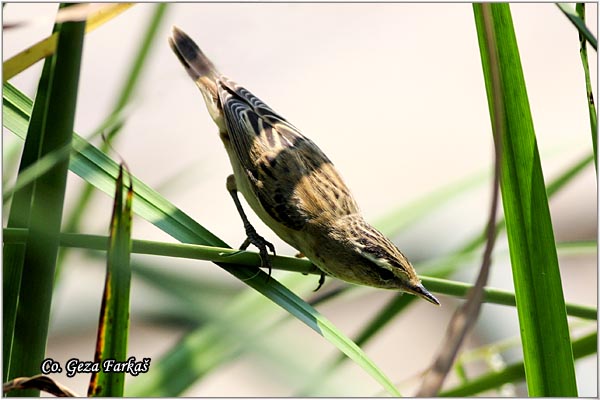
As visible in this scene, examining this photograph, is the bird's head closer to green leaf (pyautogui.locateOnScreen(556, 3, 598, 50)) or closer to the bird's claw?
the bird's claw

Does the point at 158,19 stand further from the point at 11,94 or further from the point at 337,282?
the point at 337,282

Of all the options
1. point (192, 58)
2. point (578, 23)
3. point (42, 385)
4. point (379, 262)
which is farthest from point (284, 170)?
point (42, 385)

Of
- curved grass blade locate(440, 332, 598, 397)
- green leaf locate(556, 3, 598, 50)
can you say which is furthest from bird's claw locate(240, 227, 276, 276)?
green leaf locate(556, 3, 598, 50)

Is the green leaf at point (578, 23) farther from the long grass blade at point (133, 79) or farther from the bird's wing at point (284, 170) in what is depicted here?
the bird's wing at point (284, 170)

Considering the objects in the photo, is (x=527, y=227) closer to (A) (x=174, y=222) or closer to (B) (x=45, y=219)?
(A) (x=174, y=222)

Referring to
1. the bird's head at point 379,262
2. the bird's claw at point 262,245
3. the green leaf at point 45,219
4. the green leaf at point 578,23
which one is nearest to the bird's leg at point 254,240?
the bird's claw at point 262,245

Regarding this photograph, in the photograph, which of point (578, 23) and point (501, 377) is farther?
point (501, 377)
